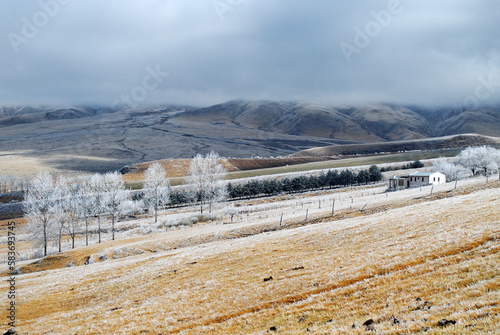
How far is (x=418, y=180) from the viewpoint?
114 metres

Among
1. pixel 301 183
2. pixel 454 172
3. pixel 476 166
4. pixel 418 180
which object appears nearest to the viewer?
pixel 418 180

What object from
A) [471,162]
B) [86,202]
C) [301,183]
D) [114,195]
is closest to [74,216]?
[114,195]

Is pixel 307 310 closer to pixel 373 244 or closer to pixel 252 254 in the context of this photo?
pixel 373 244

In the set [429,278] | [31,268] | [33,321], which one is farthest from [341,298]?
[31,268]

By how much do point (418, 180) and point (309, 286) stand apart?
105 m

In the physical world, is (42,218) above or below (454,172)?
below

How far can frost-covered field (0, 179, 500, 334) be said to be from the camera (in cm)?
1547

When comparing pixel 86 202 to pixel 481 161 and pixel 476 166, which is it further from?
pixel 476 166

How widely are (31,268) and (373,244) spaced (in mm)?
58920

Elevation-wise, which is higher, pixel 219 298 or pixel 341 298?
pixel 341 298

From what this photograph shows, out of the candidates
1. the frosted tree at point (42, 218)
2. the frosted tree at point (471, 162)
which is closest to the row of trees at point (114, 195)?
the frosted tree at point (42, 218)

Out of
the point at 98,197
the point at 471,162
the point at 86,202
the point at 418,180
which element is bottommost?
the point at 86,202

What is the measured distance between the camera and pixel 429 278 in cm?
1844

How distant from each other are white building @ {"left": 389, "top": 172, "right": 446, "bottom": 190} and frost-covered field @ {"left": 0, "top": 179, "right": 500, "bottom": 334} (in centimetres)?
7790
